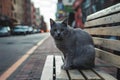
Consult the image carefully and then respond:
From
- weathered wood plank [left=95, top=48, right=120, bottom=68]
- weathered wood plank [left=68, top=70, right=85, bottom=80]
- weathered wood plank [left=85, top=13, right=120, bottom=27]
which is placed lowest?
weathered wood plank [left=68, top=70, right=85, bottom=80]

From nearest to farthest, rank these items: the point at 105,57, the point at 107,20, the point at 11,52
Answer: the point at 107,20 < the point at 105,57 < the point at 11,52

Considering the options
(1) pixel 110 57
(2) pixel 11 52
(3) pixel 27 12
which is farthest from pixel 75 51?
(3) pixel 27 12

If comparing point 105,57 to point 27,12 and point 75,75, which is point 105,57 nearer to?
point 75,75

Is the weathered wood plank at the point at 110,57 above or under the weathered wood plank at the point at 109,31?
under

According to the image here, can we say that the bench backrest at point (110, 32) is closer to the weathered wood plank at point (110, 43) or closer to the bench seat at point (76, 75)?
the weathered wood plank at point (110, 43)

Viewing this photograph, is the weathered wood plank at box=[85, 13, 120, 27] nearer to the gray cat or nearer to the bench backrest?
the bench backrest

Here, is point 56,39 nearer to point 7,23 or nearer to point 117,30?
point 117,30

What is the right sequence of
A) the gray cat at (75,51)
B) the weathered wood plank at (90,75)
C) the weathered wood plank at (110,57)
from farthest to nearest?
the gray cat at (75,51) → the weathered wood plank at (110,57) → the weathered wood plank at (90,75)

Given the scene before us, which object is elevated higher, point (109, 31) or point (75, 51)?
point (109, 31)

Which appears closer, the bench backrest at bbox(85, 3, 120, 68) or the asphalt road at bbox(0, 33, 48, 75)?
the bench backrest at bbox(85, 3, 120, 68)

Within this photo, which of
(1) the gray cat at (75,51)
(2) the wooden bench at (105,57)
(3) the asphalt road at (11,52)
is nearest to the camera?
(2) the wooden bench at (105,57)

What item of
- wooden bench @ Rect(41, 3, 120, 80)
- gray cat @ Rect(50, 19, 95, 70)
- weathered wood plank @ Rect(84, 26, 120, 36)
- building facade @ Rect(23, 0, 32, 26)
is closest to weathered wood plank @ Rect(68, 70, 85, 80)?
wooden bench @ Rect(41, 3, 120, 80)

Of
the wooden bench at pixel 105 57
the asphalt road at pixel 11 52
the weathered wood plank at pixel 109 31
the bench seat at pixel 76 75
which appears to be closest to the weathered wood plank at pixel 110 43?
the wooden bench at pixel 105 57

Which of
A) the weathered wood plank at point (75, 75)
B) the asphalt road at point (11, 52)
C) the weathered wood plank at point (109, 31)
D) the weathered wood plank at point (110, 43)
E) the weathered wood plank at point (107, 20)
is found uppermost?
the weathered wood plank at point (107, 20)
